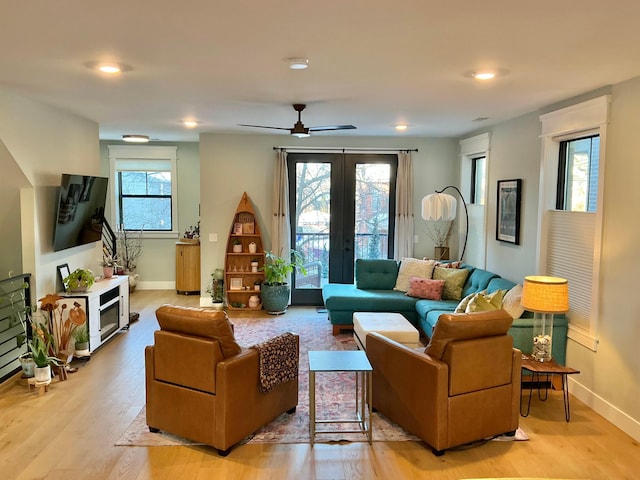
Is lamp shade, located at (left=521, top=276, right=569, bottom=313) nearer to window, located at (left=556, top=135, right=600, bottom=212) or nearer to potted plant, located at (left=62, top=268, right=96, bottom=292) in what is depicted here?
window, located at (left=556, top=135, right=600, bottom=212)

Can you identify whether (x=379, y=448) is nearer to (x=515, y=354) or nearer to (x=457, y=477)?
(x=457, y=477)

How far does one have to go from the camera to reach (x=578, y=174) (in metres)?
4.69

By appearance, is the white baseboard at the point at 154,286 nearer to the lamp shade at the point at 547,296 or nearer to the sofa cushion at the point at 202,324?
the sofa cushion at the point at 202,324

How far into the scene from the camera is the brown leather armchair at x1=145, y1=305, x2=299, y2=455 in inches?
131

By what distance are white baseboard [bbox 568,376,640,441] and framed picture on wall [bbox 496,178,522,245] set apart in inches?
66.8

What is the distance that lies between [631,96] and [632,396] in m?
→ 2.22

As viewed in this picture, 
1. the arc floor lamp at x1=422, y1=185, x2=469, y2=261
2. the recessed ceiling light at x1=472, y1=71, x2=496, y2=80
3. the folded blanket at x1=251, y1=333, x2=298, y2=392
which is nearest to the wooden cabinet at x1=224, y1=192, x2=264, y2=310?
the arc floor lamp at x1=422, y1=185, x2=469, y2=261

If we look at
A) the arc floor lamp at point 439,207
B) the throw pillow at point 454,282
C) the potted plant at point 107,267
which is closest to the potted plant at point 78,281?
the potted plant at point 107,267

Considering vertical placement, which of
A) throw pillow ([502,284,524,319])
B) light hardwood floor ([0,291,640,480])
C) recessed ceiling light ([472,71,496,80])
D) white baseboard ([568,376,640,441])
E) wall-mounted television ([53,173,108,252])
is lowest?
light hardwood floor ([0,291,640,480])

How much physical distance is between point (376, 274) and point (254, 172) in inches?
94.1

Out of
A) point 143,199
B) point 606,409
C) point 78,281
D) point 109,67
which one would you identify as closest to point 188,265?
point 143,199

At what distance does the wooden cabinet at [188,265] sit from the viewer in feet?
28.2

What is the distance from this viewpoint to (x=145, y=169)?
8953 millimetres

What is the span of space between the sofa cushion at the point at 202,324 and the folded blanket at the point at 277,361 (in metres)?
0.22
